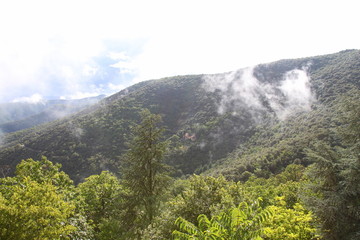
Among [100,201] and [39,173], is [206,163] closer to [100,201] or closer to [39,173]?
[100,201]

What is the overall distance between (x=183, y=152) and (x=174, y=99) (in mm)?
52047

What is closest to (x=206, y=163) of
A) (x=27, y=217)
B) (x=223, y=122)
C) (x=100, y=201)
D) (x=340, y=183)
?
(x=223, y=122)

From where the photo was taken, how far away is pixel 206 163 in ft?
304

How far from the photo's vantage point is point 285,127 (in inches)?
3809

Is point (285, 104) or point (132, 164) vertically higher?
point (132, 164)

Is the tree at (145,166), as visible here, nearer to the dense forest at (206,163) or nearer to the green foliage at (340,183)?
the dense forest at (206,163)

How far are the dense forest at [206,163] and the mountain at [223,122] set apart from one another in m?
0.69

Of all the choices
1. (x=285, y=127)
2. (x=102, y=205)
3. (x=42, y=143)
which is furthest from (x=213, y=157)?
(x=102, y=205)

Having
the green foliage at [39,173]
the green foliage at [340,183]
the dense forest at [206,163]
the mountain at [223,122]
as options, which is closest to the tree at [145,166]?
the dense forest at [206,163]

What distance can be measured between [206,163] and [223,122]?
106 feet

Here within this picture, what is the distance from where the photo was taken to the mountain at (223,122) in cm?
7450

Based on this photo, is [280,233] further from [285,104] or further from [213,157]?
[285,104]

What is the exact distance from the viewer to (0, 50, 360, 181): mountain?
74.5 m

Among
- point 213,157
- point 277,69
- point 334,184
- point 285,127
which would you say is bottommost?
point 213,157
